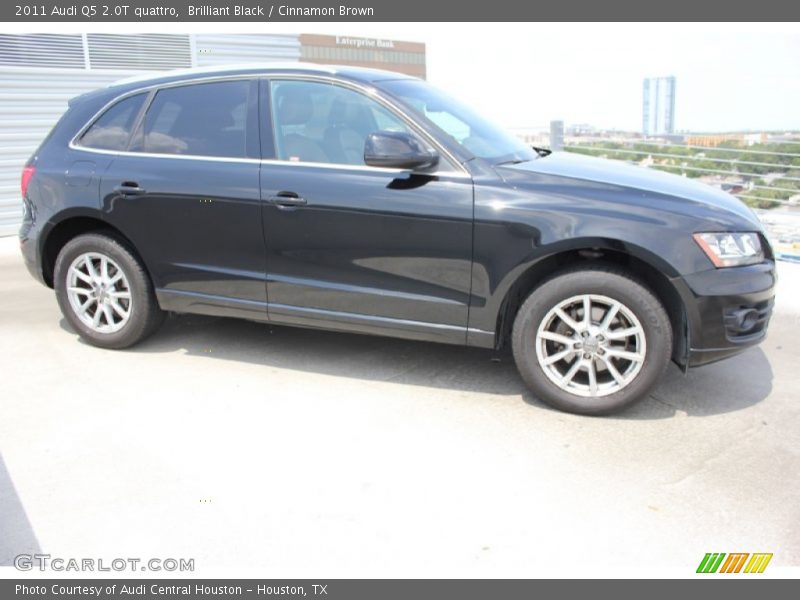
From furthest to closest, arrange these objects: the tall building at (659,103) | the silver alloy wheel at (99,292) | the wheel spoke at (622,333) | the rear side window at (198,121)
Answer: the tall building at (659,103), the silver alloy wheel at (99,292), the rear side window at (198,121), the wheel spoke at (622,333)

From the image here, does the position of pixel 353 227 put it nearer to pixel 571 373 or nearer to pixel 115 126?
pixel 571 373

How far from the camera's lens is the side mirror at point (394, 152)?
12.5 ft

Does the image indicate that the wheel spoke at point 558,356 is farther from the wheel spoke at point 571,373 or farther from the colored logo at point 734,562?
the colored logo at point 734,562

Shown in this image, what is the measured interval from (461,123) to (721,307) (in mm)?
1825

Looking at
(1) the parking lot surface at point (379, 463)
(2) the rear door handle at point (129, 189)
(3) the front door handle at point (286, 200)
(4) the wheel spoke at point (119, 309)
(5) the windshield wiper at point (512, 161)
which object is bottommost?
(1) the parking lot surface at point (379, 463)

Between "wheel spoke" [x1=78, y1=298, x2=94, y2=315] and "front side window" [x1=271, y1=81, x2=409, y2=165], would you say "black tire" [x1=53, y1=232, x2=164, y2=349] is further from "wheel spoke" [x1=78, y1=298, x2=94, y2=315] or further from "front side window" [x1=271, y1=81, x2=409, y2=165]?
"front side window" [x1=271, y1=81, x2=409, y2=165]

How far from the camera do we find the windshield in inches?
162

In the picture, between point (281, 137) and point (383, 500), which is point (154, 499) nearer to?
point (383, 500)

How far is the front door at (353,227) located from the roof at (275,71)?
4.0 inches

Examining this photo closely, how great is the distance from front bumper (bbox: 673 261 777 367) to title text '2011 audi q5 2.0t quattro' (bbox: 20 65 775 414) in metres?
0.01

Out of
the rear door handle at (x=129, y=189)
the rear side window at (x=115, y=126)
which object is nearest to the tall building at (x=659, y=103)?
the rear side window at (x=115, y=126)

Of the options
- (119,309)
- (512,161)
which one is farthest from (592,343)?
(119,309)

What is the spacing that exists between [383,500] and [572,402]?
1301mm

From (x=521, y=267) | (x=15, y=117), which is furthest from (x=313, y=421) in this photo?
(x=15, y=117)
